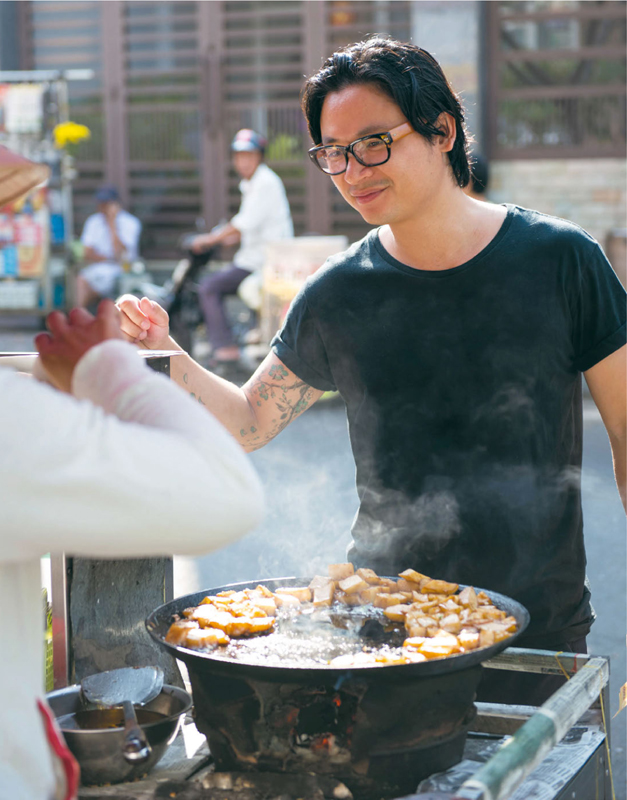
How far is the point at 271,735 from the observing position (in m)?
1.73

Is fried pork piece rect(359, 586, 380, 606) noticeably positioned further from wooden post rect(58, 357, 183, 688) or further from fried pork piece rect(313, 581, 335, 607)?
wooden post rect(58, 357, 183, 688)

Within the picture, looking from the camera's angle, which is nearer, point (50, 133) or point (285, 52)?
point (50, 133)

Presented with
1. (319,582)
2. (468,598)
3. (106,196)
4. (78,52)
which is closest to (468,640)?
(468,598)

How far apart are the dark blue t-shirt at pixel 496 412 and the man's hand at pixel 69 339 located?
122cm

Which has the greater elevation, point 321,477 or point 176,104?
point 176,104

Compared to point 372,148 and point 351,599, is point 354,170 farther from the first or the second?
point 351,599

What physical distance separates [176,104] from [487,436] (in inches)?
468

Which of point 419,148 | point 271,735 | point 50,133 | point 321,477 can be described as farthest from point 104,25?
point 271,735

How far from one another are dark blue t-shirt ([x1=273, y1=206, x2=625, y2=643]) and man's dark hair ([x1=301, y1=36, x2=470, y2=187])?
328 millimetres

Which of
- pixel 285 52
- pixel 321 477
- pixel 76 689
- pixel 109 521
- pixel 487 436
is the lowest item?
pixel 321 477

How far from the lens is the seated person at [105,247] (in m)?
11.8

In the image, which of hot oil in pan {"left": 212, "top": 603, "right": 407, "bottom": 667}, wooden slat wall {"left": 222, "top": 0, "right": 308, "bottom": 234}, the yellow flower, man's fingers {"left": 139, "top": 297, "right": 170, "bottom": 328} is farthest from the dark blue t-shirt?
wooden slat wall {"left": 222, "top": 0, "right": 308, "bottom": 234}

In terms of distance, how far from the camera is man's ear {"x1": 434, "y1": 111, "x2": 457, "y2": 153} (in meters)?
2.42

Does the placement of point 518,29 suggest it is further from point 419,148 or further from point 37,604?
point 37,604
